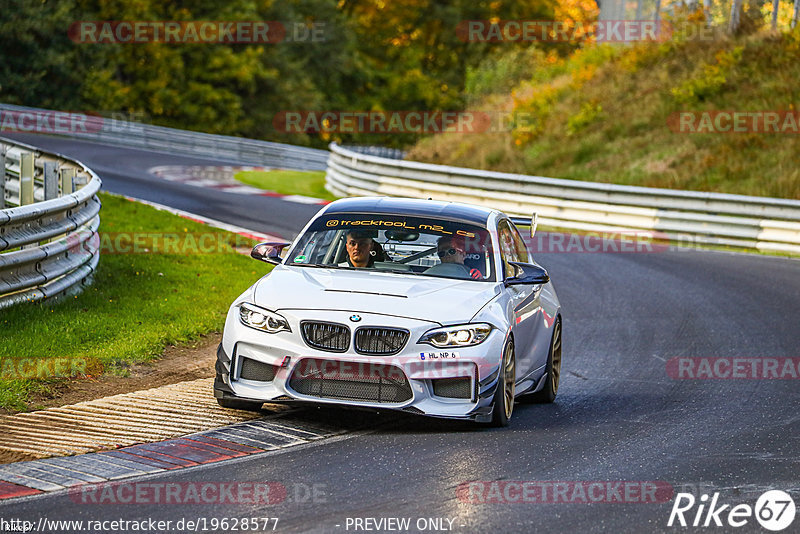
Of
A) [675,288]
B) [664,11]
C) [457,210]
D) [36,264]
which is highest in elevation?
[664,11]

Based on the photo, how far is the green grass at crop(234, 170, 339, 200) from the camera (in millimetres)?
29328

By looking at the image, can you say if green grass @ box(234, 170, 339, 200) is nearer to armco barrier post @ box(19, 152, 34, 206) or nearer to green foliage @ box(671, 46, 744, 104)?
green foliage @ box(671, 46, 744, 104)

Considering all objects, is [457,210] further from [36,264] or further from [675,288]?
[675,288]

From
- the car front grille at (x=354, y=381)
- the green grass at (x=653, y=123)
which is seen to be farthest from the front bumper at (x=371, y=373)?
the green grass at (x=653, y=123)

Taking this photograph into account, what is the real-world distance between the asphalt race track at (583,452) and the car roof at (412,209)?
5.27 ft

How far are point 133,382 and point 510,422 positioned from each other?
297 cm

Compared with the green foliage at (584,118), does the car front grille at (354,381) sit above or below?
below

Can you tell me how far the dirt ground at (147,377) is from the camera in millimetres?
8570

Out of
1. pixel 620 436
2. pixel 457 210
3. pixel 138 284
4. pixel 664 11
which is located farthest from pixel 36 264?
pixel 664 11

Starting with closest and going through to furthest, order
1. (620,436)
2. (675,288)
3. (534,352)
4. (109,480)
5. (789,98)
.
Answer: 1. (109,480)
2. (620,436)
3. (534,352)
4. (675,288)
5. (789,98)

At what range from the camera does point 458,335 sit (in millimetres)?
7906

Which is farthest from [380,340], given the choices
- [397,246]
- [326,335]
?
[397,246]

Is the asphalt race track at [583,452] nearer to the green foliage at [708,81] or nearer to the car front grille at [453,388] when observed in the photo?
the car front grille at [453,388]

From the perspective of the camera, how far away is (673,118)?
1238 inches
